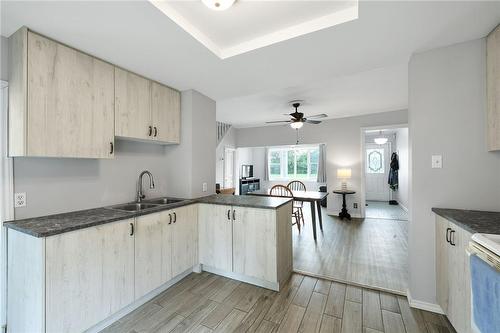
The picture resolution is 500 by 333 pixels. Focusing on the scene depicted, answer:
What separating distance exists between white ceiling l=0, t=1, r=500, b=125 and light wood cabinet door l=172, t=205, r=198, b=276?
155cm

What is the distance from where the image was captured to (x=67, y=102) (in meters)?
1.72

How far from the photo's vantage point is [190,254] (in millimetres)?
2471

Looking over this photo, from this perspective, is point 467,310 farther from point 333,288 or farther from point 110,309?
point 110,309

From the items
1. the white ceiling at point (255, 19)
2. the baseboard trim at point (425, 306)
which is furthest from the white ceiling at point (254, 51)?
the baseboard trim at point (425, 306)

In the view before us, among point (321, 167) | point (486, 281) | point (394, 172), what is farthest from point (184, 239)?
point (394, 172)

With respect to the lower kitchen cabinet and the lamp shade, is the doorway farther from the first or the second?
the lower kitchen cabinet

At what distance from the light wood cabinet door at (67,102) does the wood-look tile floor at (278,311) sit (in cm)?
153

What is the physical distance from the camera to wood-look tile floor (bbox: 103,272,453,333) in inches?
66.6

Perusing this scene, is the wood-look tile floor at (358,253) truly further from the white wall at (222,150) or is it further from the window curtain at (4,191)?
the white wall at (222,150)

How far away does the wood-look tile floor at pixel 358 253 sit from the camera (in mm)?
2438

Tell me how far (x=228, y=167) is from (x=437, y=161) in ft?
18.7

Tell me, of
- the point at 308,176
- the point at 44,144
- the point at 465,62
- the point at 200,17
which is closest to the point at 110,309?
the point at 44,144

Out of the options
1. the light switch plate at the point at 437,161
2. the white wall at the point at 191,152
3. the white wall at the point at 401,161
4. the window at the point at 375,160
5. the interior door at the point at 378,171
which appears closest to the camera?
the light switch plate at the point at 437,161

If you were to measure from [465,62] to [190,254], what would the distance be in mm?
3221
